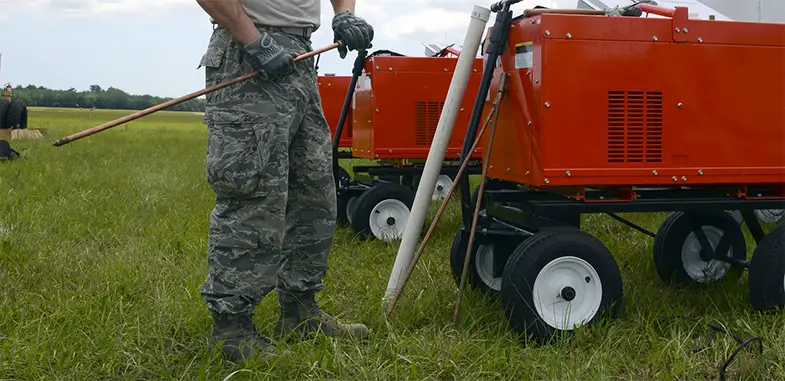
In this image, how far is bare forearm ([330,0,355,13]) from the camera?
2.91 m

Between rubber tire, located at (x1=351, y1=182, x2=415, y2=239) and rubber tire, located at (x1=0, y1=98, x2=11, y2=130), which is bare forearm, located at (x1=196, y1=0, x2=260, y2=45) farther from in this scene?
rubber tire, located at (x1=0, y1=98, x2=11, y2=130)

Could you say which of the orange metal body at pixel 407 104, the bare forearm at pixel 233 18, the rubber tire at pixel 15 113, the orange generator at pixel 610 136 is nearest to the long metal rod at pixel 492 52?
the orange generator at pixel 610 136

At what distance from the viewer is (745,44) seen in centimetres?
304

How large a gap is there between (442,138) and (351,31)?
743mm

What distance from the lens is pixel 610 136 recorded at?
2975 mm

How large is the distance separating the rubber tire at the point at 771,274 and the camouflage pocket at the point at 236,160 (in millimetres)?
2031

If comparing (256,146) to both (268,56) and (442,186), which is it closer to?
(268,56)

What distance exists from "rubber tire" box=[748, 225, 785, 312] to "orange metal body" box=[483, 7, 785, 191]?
27cm

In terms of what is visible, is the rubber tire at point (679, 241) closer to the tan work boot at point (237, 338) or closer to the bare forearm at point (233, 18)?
the tan work boot at point (237, 338)

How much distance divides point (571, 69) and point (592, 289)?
33.2 inches

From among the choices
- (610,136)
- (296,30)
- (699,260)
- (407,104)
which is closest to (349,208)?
(407,104)

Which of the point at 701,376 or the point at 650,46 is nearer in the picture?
the point at 701,376

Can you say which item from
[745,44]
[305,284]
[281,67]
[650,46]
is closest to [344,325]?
[305,284]

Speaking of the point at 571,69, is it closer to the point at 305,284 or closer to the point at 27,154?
the point at 305,284
